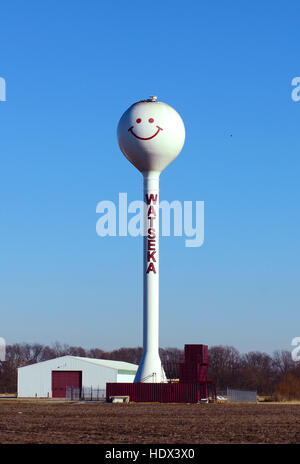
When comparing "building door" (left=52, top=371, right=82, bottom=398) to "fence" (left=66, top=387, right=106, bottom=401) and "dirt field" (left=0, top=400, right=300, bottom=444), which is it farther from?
"dirt field" (left=0, top=400, right=300, bottom=444)

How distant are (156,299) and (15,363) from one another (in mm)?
62606

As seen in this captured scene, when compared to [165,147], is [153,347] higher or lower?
lower

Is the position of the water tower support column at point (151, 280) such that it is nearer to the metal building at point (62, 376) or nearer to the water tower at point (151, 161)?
the water tower at point (151, 161)

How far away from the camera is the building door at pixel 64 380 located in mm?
73250

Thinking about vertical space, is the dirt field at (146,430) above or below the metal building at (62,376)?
below

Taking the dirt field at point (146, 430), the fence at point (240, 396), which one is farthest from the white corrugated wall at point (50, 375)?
the dirt field at point (146, 430)

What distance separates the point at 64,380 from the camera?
242 feet

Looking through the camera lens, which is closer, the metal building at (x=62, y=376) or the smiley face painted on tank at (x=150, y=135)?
the smiley face painted on tank at (x=150, y=135)

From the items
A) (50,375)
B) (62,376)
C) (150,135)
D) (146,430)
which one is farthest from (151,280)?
(146,430)
